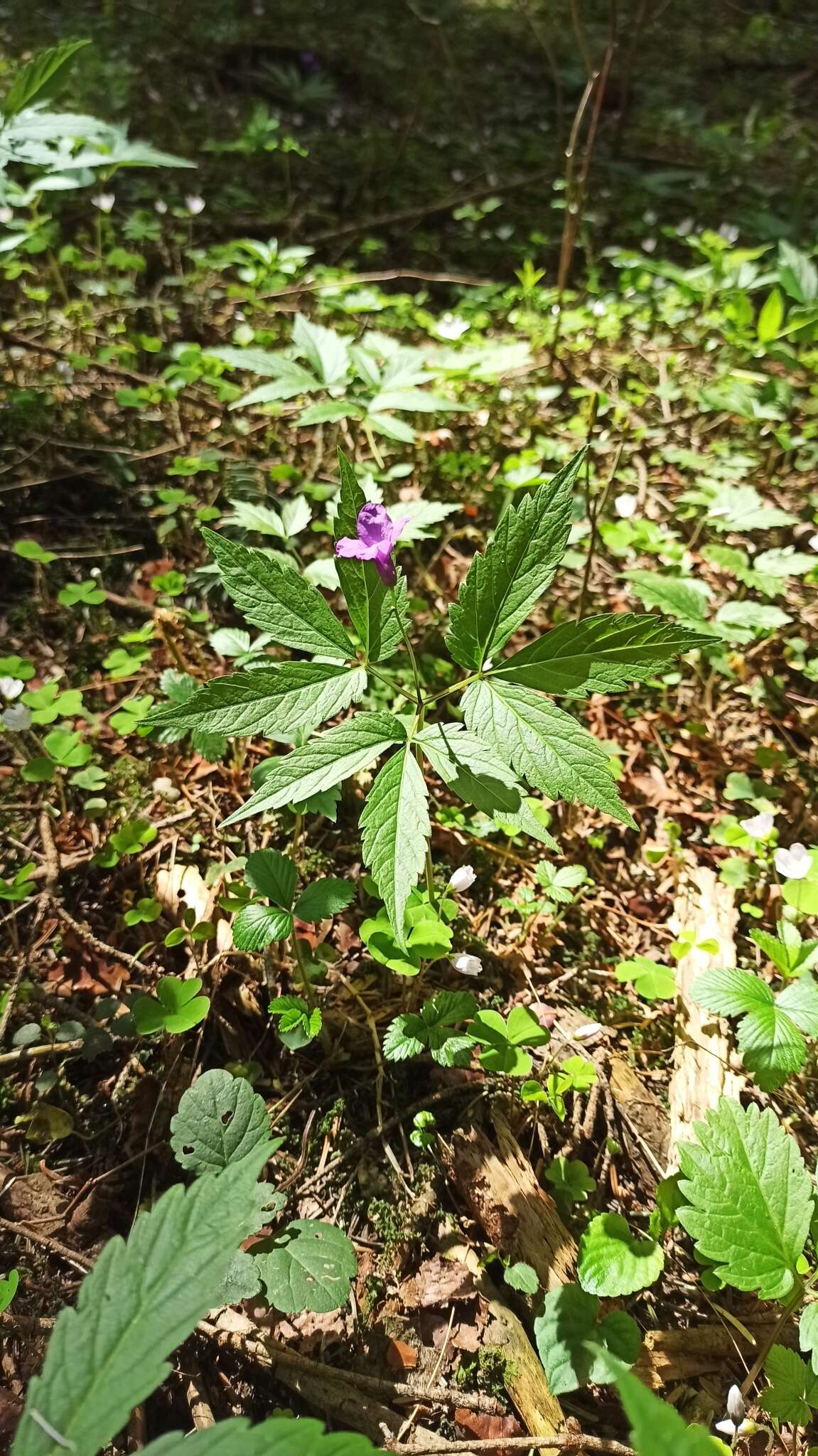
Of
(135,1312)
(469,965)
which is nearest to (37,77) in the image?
(469,965)

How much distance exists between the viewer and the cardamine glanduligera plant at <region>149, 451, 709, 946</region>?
4.59 ft

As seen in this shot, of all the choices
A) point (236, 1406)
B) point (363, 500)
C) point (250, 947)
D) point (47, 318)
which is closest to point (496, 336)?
point (47, 318)

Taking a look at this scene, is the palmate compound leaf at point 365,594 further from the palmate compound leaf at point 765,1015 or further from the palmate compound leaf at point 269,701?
the palmate compound leaf at point 765,1015

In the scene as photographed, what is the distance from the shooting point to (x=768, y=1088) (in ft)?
5.62

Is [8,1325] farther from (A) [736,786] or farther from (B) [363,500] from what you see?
(A) [736,786]

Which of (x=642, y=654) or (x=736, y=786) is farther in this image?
(x=736, y=786)

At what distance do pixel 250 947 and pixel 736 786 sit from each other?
163 centimetres

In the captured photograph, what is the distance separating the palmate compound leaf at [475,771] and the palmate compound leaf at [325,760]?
78 mm

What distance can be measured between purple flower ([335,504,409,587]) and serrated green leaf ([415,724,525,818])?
34 centimetres

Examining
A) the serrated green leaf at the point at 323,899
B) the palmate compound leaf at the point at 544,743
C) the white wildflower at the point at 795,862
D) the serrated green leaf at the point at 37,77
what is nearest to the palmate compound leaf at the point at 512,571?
the palmate compound leaf at the point at 544,743

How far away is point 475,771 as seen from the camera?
4.80 ft

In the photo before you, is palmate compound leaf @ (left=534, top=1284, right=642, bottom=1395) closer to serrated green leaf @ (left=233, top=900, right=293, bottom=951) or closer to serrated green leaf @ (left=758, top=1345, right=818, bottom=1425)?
serrated green leaf @ (left=758, top=1345, right=818, bottom=1425)

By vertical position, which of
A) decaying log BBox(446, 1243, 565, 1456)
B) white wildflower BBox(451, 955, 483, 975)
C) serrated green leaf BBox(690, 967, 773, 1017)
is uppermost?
→ serrated green leaf BBox(690, 967, 773, 1017)

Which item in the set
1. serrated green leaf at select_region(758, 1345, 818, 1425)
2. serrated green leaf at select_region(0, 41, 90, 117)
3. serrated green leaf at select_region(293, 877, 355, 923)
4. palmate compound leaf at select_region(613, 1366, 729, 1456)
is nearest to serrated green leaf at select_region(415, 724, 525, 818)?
serrated green leaf at select_region(293, 877, 355, 923)
